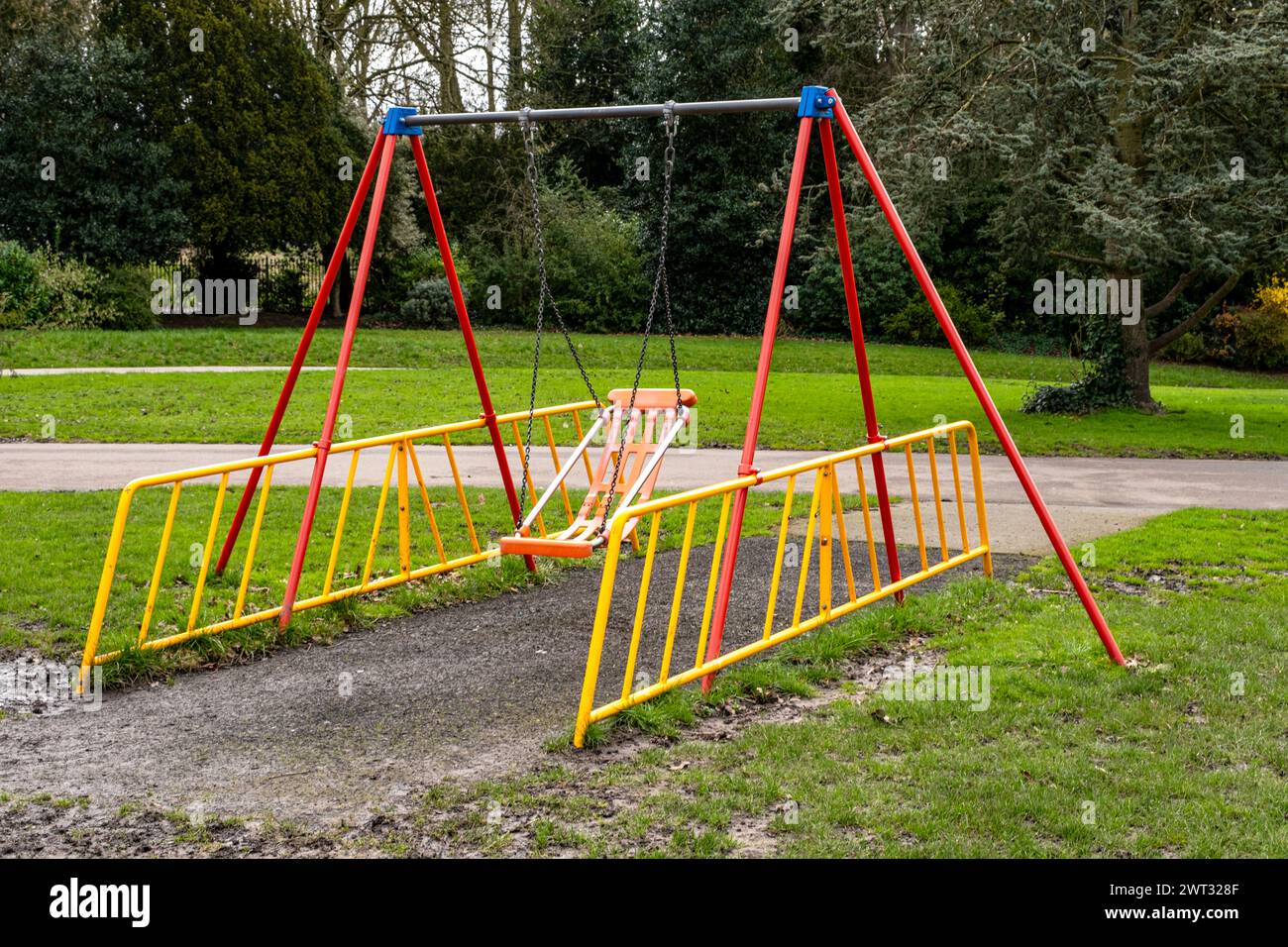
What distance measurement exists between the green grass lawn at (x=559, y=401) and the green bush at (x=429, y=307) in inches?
305

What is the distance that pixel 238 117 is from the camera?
92.1 feet

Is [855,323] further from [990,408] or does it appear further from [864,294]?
[864,294]

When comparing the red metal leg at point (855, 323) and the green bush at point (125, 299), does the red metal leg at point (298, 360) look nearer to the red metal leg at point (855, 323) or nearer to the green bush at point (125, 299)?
the red metal leg at point (855, 323)

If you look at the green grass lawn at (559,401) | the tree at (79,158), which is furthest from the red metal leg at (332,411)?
the tree at (79,158)

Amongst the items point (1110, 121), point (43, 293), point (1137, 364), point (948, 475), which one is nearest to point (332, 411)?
point (948, 475)

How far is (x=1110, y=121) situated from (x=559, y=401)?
24.8ft

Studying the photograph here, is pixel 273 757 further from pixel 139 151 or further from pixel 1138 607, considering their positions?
pixel 139 151

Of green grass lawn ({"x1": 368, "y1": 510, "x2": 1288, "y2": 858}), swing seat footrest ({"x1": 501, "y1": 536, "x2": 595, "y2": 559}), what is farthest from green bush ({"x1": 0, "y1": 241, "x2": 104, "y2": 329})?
green grass lawn ({"x1": 368, "y1": 510, "x2": 1288, "y2": 858})

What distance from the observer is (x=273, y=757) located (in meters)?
5.38

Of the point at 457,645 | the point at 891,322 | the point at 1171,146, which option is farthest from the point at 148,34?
the point at 457,645

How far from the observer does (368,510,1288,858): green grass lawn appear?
14.8 ft

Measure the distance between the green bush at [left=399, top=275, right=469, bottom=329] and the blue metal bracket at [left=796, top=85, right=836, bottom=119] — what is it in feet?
73.8

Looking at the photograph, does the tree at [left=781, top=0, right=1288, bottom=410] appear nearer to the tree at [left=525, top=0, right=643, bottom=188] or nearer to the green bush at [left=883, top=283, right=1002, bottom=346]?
the green bush at [left=883, top=283, right=1002, bottom=346]

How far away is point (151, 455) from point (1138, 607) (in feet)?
31.2
